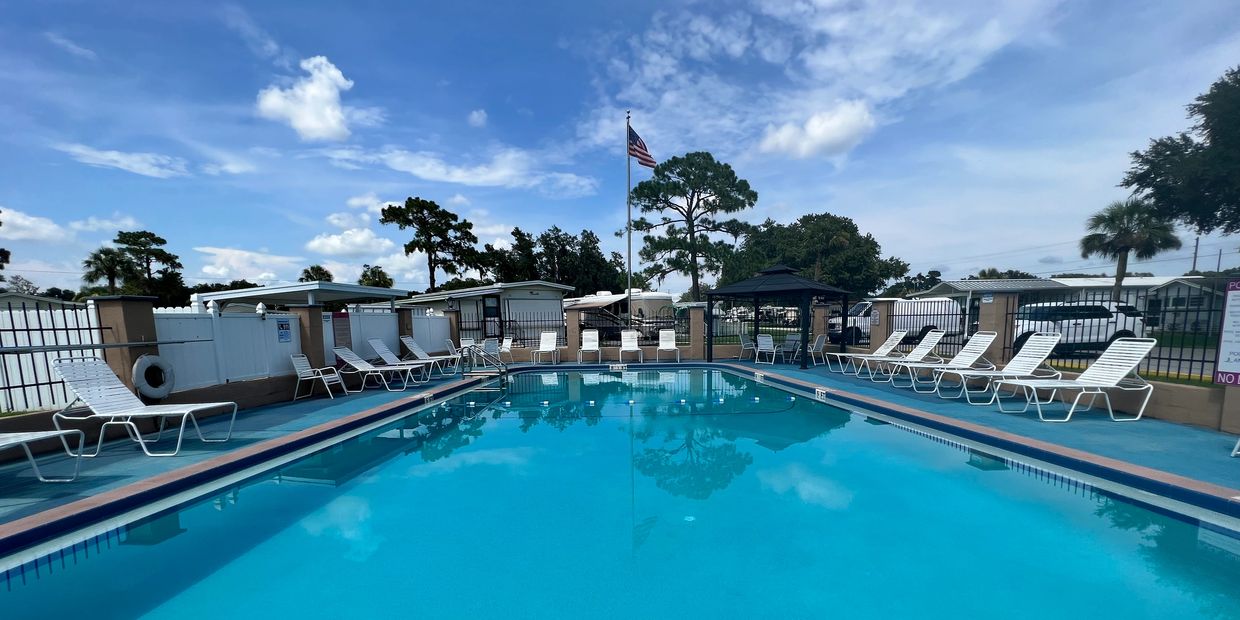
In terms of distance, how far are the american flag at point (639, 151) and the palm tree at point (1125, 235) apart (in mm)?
23093

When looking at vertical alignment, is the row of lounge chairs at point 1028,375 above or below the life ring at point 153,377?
below

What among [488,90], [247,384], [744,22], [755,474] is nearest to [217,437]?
[247,384]

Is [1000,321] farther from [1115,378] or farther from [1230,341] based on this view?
[1230,341]

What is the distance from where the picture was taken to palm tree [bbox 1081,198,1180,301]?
66.8 ft

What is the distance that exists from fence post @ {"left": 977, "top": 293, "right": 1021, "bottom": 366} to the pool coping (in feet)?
35.4

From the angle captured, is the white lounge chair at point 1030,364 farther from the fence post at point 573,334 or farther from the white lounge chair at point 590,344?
the fence post at point 573,334

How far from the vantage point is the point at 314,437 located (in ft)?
17.5

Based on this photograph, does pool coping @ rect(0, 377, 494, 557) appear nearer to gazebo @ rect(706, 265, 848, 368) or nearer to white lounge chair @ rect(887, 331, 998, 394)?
gazebo @ rect(706, 265, 848, 368)

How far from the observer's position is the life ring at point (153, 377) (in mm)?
5160

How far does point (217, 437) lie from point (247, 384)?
2.10m

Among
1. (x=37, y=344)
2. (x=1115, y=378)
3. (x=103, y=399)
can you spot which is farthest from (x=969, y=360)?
(x=37, y=344)

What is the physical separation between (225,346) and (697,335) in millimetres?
10877

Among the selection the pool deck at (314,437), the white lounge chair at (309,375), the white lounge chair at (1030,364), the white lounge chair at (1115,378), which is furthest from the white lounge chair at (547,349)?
the white lounge chair at (1115,378)

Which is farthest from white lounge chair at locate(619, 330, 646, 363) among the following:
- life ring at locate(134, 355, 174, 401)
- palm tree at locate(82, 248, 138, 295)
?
palm tree at locate(82, 248, 138, 295)
